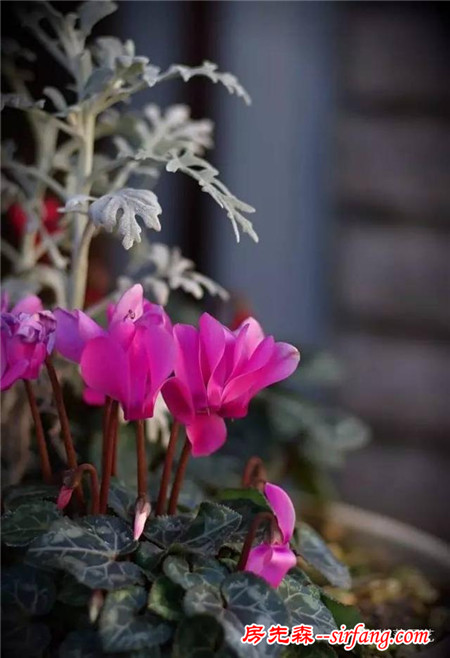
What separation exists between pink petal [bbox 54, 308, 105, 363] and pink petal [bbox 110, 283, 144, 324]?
0.06 feet

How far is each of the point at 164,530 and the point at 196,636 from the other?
10 centimetres

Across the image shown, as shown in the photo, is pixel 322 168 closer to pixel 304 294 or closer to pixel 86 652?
pixel 304 294

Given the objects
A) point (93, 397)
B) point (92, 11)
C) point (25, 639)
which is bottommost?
point (25, 639)

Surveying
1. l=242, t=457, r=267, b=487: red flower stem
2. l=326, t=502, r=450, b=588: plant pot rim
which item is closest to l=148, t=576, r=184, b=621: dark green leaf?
l=242, t=457, r=267, b=487: red flower stem

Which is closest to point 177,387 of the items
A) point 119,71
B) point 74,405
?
point 119,71

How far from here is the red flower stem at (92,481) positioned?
2.05 feet

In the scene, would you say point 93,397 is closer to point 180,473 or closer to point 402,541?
point 180,473

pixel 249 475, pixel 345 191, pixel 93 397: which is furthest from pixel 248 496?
pixel 345 191

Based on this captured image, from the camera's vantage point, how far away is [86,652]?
583mm

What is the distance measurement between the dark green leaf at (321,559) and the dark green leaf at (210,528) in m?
0.13

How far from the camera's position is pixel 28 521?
654 millimetres

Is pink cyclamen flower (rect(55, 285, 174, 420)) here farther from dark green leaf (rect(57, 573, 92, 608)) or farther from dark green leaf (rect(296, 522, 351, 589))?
dark green leaf (rect(296, 522, 351, 589))

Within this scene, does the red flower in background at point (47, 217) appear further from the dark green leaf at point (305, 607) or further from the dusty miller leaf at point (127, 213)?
the dark green leaf at point (305, 607)

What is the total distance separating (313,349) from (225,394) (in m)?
0.69
